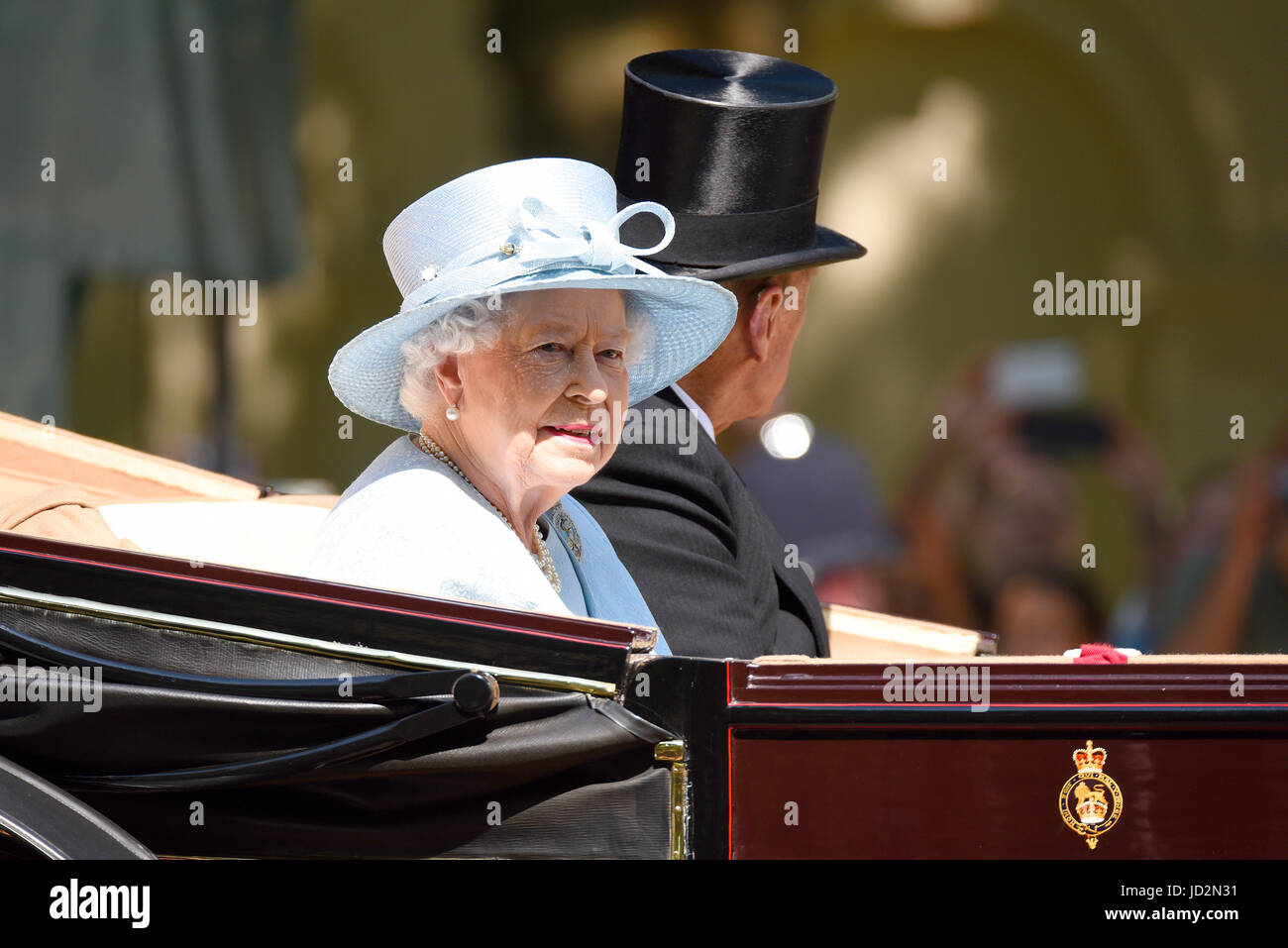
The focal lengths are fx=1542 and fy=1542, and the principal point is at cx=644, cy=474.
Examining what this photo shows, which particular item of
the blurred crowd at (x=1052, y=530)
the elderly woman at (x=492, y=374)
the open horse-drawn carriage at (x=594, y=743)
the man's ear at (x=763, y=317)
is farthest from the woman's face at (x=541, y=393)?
the blurred crowd at (x=1052, y=530)

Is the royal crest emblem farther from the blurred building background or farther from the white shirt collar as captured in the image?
the blurred building background

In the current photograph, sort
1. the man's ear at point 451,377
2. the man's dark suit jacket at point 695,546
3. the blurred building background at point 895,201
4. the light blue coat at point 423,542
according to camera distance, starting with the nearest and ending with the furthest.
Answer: the light blue coat at point 423,542 < the man's ear at point 451,377 < the man's dark suit jacket at point 695,546 < the blurred building background at point 895,201

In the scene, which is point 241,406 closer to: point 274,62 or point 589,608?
point 274,62

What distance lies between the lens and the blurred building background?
648 cm

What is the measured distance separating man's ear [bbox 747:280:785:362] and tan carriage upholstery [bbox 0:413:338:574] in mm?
826

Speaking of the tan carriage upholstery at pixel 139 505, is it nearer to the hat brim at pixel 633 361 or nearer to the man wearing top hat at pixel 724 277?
the hat brim at pixel 633 361

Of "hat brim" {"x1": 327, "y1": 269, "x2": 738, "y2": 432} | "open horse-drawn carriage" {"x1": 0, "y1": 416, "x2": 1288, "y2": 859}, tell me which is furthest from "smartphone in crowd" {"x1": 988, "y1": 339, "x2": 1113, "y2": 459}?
"open horse-drawn carriage" {"x1": 0, "y1": 416, "x2": 1288, "y2": 859}

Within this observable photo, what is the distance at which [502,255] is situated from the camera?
204cm

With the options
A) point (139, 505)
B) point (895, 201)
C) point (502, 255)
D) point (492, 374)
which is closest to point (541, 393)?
point (492, 374)

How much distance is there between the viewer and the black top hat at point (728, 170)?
2.82 m

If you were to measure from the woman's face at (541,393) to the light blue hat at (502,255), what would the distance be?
51 millimetres
